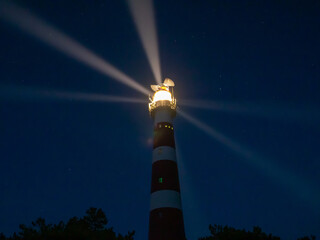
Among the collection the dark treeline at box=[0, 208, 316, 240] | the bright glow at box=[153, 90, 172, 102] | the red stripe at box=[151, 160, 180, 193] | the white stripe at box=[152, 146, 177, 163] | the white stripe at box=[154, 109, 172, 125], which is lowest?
the dark treeline at box=[0, 208, 316, 240]

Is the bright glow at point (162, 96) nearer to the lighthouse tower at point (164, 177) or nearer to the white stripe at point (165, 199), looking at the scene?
the lighthouse tower at point (164, 177)

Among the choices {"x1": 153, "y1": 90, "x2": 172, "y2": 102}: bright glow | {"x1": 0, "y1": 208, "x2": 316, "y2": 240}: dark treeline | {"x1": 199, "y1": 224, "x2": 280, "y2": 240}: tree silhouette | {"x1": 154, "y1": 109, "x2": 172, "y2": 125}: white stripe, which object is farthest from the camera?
{"x1": 153, "y1": 90, "x2": 172, "y2": 102}: bright glow

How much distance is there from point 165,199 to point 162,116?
7.92 metres

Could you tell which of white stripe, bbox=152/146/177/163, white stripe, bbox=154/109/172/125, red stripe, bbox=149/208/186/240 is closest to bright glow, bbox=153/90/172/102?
white stripe, bbox=154/109/172/125

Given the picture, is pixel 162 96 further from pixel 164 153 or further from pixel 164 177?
pixel 164 177

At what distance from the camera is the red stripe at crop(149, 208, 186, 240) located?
20766 mm

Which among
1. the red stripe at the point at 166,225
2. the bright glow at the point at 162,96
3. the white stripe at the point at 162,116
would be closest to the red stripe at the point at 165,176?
the red stripe at the point at 166,225

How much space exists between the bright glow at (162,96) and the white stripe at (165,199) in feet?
30.2

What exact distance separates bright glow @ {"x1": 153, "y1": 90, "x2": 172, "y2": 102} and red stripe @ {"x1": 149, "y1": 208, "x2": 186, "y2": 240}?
34.7ft

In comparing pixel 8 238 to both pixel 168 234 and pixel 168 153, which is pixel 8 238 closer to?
pixel 168 234

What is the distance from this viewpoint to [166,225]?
20.9 metres

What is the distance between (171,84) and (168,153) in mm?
8372

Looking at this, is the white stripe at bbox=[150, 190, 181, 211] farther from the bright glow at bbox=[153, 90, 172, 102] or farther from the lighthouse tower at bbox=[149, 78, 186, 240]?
the bright glow at bbox=[153, 90, 172, 102]

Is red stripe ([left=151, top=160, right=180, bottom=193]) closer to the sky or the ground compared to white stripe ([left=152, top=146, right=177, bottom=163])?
closer to the ground
